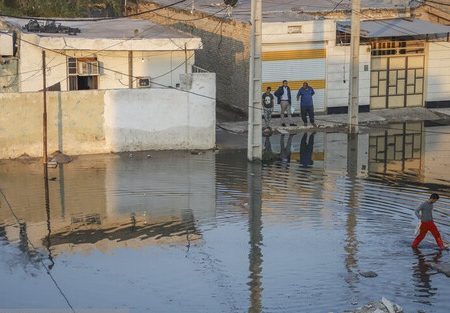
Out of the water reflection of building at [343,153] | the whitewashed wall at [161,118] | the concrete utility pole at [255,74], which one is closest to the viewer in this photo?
the concrete utility pole at [255,74]

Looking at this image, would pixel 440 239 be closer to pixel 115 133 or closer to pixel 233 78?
pixel 115 133

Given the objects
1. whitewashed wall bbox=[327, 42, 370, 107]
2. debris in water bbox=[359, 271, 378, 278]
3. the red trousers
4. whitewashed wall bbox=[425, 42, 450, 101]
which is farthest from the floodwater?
whitewashed wall bbox=[425, 42, 450, 101]

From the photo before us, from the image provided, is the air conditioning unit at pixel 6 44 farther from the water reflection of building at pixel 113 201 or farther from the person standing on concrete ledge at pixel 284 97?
the person standing on concrete ledge at pixel 284 97

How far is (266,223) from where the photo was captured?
21.7m

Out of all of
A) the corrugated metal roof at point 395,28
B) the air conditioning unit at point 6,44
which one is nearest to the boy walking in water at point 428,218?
the air conditioning unit at point 6,44

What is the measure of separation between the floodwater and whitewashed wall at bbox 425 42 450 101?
6.14 metres

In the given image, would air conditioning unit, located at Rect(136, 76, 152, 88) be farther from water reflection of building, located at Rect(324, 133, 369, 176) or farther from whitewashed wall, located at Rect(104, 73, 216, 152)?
water reflection of building, located at Rect(324, 133, 369, 176)

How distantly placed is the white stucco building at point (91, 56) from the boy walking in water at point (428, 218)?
1253 cm

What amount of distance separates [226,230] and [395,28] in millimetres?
15979

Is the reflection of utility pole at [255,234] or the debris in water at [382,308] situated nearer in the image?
the debris in water at [382,308]

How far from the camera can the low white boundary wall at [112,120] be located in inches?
1088

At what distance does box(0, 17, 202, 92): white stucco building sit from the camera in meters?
29.4

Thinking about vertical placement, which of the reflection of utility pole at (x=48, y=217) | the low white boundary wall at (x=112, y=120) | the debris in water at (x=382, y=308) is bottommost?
the debris in water at (x=382, y=308)

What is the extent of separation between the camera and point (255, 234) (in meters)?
20.8
